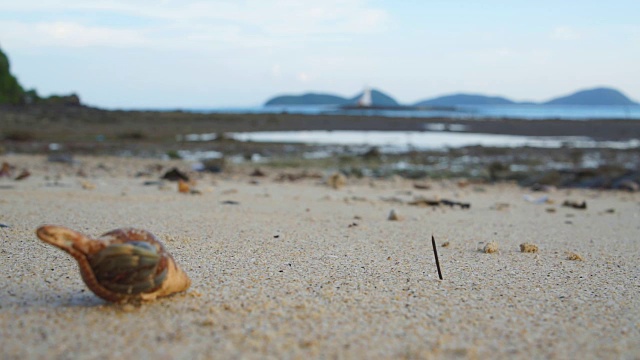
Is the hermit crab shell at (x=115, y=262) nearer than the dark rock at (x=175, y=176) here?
Yes

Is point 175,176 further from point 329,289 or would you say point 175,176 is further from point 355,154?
point 355,154

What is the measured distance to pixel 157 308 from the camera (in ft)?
8.92

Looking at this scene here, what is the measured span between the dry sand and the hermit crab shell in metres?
0.10

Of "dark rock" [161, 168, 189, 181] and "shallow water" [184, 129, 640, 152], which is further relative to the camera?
"shallow water" [184, 129, 640, 152]

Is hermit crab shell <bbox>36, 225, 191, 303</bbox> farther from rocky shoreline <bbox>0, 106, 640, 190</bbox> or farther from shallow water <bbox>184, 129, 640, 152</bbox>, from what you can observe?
shallow water <bbox>184, 129, 640, 152</bbox>

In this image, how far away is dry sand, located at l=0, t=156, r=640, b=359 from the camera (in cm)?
240

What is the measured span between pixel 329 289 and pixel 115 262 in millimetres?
1119

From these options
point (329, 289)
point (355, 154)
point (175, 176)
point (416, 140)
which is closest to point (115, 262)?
point (329, 289)

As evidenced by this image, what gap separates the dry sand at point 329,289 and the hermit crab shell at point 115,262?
0.33 ft

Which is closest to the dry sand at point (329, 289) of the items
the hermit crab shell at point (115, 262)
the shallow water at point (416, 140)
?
the hermit crab shell at point (115, 262)

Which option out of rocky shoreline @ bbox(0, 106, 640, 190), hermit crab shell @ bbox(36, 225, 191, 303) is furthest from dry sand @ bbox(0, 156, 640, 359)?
rocky shoreline @ bbox(0, 106, 640, 190)

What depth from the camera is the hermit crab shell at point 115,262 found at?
2607mm

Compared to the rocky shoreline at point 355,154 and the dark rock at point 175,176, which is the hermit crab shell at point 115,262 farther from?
the rocky shoreline at point 355,154

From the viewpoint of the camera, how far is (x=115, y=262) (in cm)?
261
